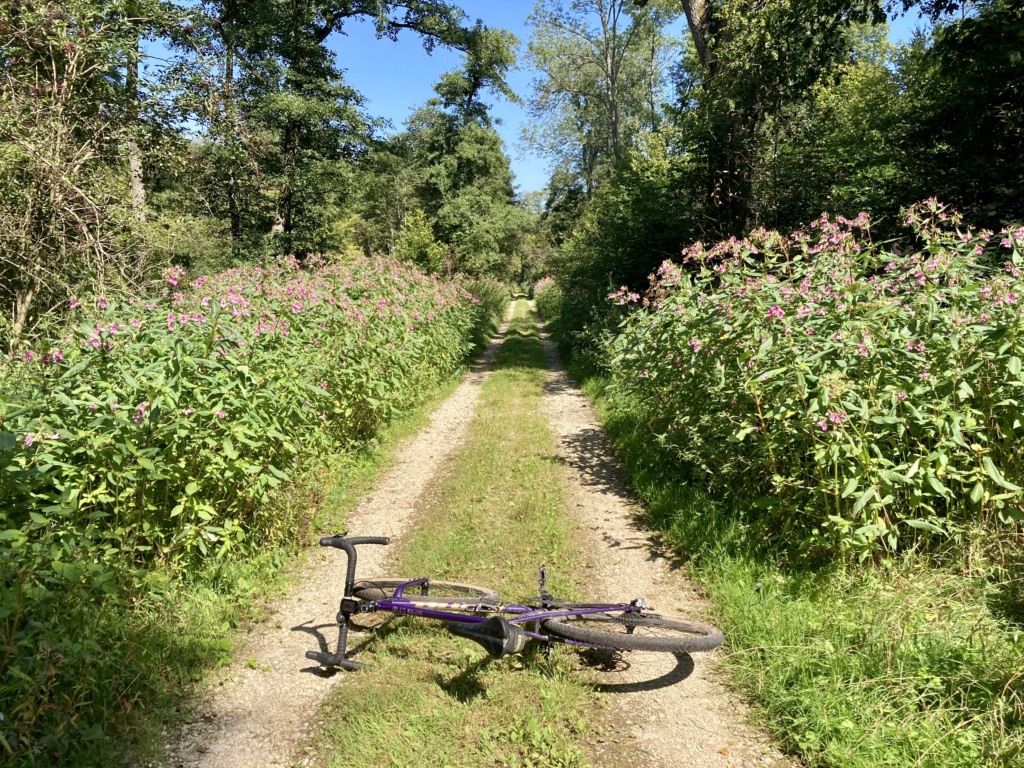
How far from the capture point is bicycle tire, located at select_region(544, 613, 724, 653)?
2.81 metres

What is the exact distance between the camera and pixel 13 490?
2836 mm

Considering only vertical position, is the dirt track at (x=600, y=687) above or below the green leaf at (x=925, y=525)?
below

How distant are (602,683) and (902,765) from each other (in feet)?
4.25

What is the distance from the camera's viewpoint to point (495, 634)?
8.87 ft

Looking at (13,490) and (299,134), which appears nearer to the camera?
(13,490)

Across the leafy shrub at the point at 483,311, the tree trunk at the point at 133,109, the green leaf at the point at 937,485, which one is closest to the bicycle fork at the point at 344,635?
the green leaf at the point at 937,485

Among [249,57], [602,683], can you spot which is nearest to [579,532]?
[602,683]

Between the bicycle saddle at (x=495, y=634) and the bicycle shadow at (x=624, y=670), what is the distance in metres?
0.58

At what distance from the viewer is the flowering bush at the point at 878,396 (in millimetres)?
3318

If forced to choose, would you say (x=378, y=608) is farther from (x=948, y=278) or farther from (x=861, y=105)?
(x=861, y=105)

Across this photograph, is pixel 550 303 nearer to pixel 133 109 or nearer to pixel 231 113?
pixel 231 113

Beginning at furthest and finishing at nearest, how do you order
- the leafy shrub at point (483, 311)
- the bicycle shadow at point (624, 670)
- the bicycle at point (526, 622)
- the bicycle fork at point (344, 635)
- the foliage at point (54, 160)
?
the leafy shrub at point (483, 311) < the foliage at point (54, 160) < the bicycle fork at point (344, 635) < the bicycle shadow at point (624, 670) < the bicycle at point (526, 622)

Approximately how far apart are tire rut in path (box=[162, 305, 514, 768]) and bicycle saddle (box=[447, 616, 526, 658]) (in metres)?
0.83

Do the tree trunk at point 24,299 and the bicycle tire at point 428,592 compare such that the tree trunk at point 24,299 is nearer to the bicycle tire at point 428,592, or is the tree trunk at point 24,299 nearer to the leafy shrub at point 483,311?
the bicycle tire at point 428,592
